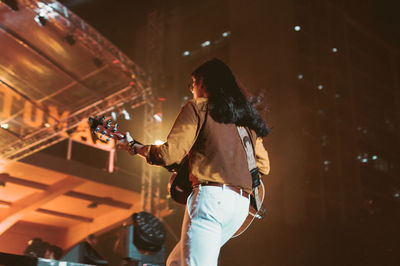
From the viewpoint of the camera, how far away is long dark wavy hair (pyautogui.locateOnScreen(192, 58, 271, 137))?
6.36ft

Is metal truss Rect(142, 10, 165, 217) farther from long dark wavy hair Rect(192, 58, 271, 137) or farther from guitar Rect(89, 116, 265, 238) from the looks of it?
long dark wavy hair Rect(192, 58, 271, 137)

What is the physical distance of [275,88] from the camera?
11508 mm

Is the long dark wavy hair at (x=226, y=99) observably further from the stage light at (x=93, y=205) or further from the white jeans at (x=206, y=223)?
the stage light at (x=93, y=205)

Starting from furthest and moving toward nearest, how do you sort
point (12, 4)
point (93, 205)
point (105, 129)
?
point (93, 205), point (12, 4), point (105, 129)

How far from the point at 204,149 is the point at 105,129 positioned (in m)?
0.60

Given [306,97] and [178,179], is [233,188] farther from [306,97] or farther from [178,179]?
[306,97]

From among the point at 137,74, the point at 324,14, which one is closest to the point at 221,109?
the point at 137,74

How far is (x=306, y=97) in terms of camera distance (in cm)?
1169

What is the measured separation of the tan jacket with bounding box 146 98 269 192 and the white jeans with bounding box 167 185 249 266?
64 millimetres

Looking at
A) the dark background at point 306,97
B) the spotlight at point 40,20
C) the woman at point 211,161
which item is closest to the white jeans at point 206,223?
the woman at point 211,161

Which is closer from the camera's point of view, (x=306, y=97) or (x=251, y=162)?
(x=251, y=162)

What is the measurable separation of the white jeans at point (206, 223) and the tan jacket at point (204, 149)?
0.06m

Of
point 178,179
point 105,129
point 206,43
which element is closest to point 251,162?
point 178,179

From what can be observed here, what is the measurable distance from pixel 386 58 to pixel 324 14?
2.39 meters
